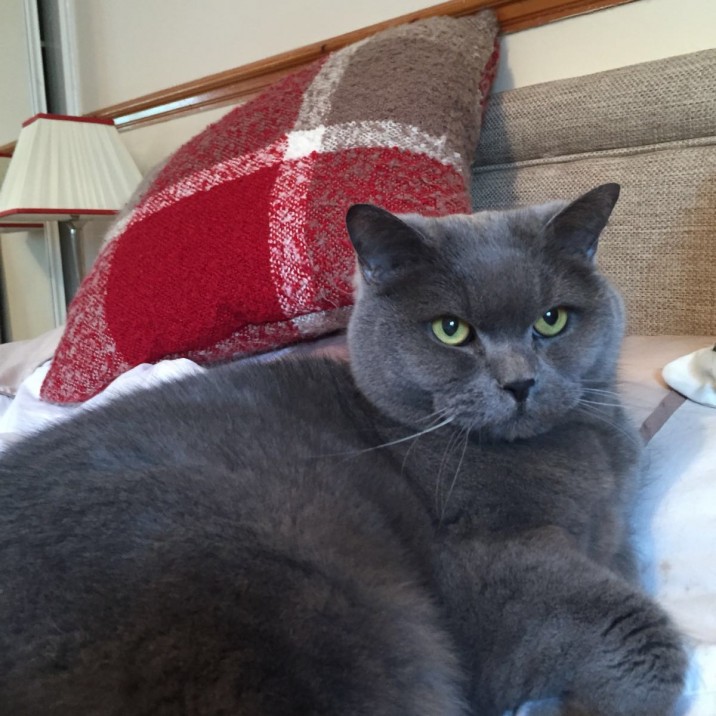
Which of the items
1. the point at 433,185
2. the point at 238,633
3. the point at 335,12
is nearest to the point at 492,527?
the point at 238,633

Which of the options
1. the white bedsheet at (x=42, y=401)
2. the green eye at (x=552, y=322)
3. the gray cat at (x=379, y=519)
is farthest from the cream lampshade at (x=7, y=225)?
the green eye at (x=552, y=322)

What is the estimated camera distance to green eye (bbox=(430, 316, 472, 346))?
0.83 metres

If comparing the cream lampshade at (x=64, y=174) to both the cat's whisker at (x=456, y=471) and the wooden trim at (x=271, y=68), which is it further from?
the cat's whisker at (x=456, y=471)

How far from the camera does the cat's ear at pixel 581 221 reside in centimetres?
83

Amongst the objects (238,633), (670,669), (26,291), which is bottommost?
(26,291)

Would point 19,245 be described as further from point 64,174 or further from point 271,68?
point 271,68

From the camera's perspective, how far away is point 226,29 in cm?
221

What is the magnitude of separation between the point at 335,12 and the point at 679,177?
1.16 meters

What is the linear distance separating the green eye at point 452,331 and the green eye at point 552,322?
9cm

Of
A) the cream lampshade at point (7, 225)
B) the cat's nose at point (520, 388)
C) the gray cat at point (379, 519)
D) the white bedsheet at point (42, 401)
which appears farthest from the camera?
the cream lampshade at point (7, 225)

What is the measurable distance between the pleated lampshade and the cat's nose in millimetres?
1861

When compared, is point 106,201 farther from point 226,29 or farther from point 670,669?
point 670,669

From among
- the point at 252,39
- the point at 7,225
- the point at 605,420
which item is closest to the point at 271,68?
the point at 252,39

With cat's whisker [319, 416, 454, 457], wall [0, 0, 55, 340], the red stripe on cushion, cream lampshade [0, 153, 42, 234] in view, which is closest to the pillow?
the red stripe on cushion
